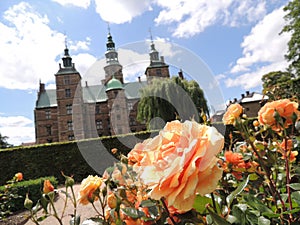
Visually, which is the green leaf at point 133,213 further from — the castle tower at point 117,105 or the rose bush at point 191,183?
the castle tower at point 117,105

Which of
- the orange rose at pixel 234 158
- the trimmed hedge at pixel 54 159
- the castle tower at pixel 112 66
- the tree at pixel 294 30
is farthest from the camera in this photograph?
the castle tower at pixel 112 66

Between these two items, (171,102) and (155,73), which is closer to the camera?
(171,102)

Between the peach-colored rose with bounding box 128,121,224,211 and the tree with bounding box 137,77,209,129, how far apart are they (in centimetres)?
1623

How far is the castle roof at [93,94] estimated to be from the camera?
3120 centimetres

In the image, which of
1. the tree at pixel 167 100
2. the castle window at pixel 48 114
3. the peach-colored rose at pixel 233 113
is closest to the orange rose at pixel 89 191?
the peach-colored rose at pixel 233 113

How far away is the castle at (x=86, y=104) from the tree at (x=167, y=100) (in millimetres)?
8944

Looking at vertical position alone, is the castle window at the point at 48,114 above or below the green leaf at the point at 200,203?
above

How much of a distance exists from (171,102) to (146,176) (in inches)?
675

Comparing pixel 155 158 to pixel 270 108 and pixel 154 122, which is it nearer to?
pixel 270 108

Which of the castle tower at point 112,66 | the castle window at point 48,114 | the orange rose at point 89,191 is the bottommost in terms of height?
the orange rose at point 89,191

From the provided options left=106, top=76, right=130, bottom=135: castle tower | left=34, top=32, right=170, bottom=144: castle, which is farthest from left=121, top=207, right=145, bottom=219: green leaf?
left=34, top=32, right=170, bottom=144: castle

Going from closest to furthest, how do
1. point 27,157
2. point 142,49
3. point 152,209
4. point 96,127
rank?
point 152,209 → point 142,49 → point 27,157 → point 96,127

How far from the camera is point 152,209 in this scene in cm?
59

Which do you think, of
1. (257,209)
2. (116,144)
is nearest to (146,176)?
(257,209)
